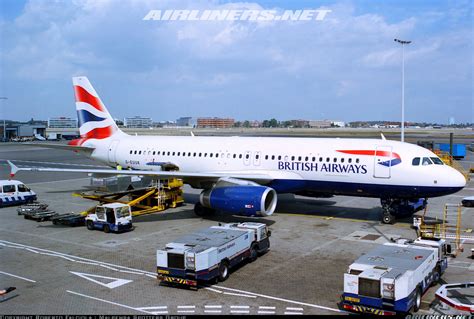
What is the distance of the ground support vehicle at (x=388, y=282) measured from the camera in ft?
38.5

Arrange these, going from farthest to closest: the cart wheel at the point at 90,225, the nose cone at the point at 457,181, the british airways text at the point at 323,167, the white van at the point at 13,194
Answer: the white van at the point at 13,194 < the british airways text at the point at 323,167 < the cart wheel at the point at 90,225 < the nose cone at the point at 457,181

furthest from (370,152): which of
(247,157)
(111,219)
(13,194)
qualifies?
(13,194)

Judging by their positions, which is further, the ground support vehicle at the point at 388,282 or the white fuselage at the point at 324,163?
the white fuselage at the point at 324,163

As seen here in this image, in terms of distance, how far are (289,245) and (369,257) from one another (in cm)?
635

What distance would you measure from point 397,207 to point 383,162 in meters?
3.46

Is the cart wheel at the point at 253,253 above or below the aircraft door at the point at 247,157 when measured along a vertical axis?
below

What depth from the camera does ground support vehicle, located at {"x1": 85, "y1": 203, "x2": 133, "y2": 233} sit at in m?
22.1

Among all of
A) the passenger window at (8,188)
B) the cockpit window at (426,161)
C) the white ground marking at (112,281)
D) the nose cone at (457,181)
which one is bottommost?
the white ground marking at (112,281)

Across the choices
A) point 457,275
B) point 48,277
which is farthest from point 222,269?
point 457,275

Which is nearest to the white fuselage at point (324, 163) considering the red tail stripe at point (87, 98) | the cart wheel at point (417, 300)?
the red tail stripe at point (87, 98)

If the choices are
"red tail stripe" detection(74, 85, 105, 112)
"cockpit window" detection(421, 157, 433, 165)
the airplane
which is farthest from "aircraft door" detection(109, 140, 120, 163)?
"cockpit window" detection(421, 157, 433, 165)

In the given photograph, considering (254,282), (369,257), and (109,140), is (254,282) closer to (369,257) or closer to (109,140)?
(369,257)

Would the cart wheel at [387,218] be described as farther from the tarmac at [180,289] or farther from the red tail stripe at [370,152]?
the red tail stripe at [370,152]

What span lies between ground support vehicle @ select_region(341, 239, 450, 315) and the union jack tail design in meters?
25.1
